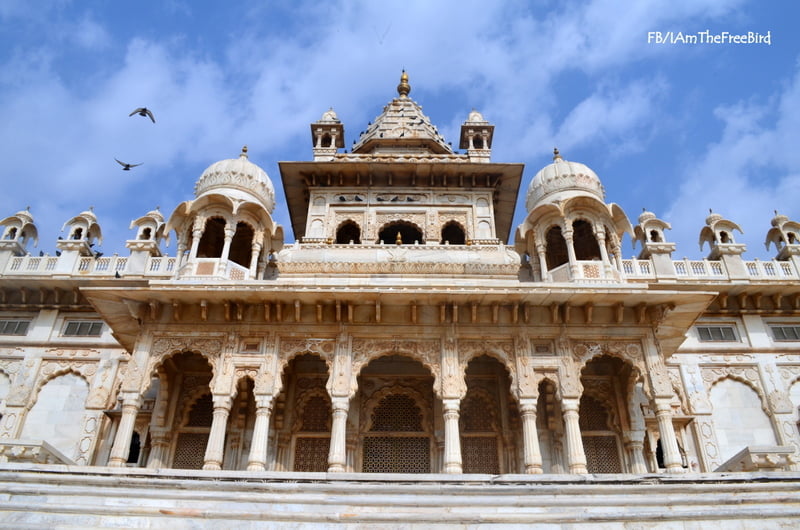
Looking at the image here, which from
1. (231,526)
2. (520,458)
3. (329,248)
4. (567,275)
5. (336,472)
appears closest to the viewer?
(231,526)

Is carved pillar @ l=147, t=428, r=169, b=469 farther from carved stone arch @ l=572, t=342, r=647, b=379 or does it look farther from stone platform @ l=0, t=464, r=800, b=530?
carved stone arch @ l=572, t=342, r=647, b=379

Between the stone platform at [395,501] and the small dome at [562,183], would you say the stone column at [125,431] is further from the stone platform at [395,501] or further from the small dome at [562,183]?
the small dome at [562,183]

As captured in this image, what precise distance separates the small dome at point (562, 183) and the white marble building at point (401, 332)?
0.06m

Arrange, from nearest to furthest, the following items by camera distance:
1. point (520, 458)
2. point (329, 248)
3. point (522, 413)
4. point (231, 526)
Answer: point (231, 526), point (522, 413), point (520, 458), point (329, 248)

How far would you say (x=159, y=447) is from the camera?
14430 millimetres

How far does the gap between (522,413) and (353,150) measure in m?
12.2

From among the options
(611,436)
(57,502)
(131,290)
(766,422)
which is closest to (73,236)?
(131,290)

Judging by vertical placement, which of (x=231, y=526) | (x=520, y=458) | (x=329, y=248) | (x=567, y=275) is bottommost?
(x=231, y=526)

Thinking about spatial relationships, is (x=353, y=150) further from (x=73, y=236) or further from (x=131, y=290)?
(x=131, y=290)

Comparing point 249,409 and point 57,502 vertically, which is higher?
point 249,409

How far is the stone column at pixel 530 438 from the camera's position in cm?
1216

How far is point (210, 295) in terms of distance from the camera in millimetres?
13062

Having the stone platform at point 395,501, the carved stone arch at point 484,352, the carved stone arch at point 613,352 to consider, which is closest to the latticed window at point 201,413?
the stone platform at point 395,501

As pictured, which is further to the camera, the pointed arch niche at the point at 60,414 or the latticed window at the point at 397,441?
the pointed arch niche at the point at 60,414
